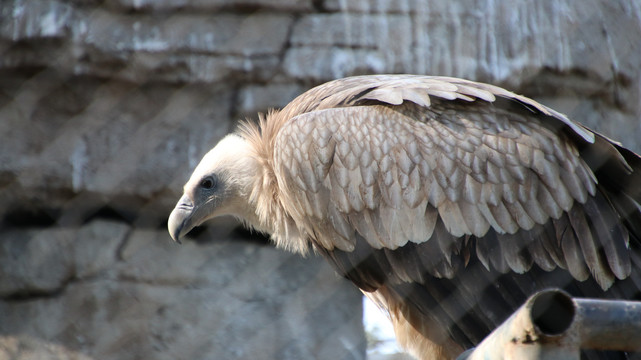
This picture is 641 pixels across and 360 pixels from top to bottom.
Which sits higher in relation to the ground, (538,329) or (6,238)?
(538,329)

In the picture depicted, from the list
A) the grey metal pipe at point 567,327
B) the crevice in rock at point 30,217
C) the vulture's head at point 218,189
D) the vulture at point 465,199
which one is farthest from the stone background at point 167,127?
the grey metal pipe at point 567,327

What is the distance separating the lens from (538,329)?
90 cm

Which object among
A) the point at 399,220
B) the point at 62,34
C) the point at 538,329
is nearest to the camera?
the point at 538,329

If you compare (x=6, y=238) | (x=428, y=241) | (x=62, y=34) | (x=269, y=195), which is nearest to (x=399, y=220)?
(x=428, y=241)

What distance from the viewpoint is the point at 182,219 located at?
2439 millimetres

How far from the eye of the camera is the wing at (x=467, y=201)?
2.05 meters

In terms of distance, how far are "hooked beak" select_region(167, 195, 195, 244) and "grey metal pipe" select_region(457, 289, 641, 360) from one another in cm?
159

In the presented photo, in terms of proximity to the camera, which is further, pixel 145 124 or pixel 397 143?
pixel 145 124

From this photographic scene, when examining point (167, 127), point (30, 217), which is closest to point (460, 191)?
point (167, 127)

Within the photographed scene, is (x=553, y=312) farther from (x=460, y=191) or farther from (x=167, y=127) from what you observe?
(x=167, y=127)

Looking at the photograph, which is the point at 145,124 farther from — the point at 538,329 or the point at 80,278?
the point at 538,329

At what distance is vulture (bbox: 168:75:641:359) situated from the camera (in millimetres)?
2053

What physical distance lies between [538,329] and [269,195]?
1.55 meters

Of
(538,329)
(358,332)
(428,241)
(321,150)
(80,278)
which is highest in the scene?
(538,329)
